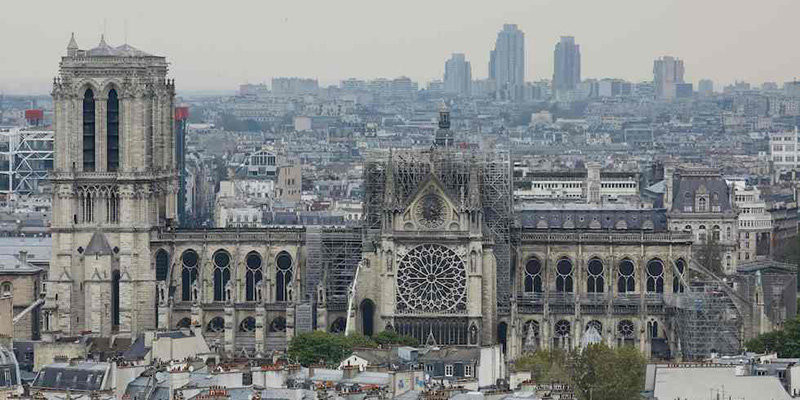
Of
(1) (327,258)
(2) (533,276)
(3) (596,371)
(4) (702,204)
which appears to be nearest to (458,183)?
(2) (533,276)

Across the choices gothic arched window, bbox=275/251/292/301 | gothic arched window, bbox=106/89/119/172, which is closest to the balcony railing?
gothic arched window, bbox=275/251/292/301

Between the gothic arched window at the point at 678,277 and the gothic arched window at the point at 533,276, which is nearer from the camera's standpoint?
the gothic arched window at the point at 678,277

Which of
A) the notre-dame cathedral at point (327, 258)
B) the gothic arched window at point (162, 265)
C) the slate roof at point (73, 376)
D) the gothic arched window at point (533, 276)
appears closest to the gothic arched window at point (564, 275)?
the notre-dame cathedral at point (327, 258)

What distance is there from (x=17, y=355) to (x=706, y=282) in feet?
107

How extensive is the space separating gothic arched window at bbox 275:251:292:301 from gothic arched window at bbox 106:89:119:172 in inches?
317

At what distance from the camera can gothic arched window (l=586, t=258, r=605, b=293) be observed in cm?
14675

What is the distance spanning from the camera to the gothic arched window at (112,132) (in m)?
146

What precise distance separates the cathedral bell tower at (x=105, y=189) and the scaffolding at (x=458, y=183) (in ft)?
31.5

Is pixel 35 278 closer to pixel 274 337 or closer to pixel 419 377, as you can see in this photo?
pixel 274 337

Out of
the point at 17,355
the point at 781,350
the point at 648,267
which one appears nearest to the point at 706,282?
the point at 648,267

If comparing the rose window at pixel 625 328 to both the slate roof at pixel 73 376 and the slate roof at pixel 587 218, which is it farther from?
the slate roof at pixel 73 376

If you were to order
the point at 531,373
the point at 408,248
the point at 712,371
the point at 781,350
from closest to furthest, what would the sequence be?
the point at 712,371, the point at 531,373, the point at 781,350, the point at 408,248

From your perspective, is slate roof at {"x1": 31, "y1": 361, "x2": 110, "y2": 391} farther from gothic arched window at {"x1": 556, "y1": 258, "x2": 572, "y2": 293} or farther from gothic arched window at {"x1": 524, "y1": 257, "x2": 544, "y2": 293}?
gothic arched window at {"x1": 556, "y1": 258, "x2": 572, "y2": 293}

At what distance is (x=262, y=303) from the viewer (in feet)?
476
